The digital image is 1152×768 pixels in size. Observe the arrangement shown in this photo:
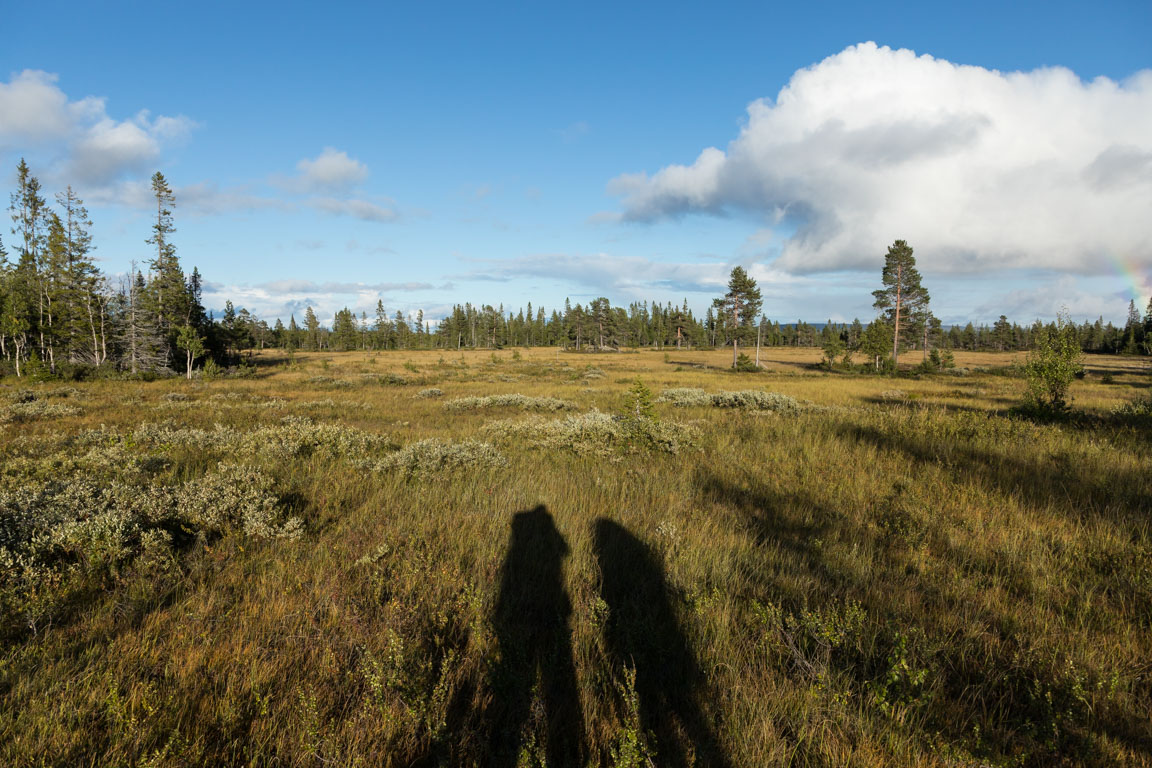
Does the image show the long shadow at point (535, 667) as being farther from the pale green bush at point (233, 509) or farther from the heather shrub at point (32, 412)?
the heather shrub at point (32, 412)

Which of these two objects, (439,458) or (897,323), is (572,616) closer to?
(439,458)

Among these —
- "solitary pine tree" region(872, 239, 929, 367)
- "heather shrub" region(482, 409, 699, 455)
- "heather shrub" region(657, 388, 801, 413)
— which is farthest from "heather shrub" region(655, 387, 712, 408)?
"solitary pine tree" region(872, 239, 929, 367)

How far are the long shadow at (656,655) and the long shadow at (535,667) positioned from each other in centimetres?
44

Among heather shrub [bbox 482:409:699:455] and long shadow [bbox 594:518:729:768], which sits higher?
heather shrub [bbox 482:409:699:455]

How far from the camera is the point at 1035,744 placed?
2535mm

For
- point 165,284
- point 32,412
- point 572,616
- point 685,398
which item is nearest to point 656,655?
point 572,616

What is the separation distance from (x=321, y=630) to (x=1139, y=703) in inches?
222

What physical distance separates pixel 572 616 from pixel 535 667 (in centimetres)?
66

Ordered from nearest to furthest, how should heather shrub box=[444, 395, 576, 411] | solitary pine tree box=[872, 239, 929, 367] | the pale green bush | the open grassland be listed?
the open grassland → the pale green bush → heather shrub box=[444, 395, 576, 411] → solitary pine tree box=[872, 239, 929, 367]

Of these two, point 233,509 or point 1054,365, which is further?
point 1054,365

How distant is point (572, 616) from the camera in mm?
3863

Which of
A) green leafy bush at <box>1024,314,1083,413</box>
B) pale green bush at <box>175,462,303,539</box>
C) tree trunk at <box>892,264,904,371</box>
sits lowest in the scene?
pale green bush at <box>175,462,303,539</box>

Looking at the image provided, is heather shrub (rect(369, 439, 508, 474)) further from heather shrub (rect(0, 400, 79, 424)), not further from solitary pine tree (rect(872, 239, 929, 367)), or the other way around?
solitary pine tree (rect(872, 239, 929, 367))

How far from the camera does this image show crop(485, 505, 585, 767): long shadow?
268cm
